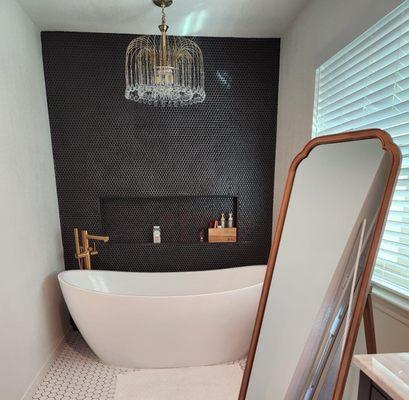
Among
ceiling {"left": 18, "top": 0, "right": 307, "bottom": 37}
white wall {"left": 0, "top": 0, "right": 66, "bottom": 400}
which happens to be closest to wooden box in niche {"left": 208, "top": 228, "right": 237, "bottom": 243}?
white wall {"left": 0, "top": 0, "right": 66, "bottom": 400}

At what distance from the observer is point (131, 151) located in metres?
2.47

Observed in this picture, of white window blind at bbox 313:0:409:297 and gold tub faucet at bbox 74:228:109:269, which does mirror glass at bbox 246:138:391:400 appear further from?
gold tub faucet at bbox 74:228:109:269

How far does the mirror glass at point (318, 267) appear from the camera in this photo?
3.43 ft

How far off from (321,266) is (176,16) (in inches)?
77.4

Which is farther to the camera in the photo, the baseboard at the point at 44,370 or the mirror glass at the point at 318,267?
the baseboard at the point at 44,370

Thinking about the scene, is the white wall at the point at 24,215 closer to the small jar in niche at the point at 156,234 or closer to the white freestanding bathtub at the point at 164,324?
→ the white freestanding bathtub at the point at 164,324

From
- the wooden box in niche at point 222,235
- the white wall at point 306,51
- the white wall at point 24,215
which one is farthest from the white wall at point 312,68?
the white wall at point 24,215

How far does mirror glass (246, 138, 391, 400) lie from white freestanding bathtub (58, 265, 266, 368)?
472mm

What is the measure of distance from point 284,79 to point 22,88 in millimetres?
2015

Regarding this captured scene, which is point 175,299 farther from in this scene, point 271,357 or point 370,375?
point 370,375

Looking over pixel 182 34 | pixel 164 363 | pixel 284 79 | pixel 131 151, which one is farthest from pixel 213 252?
pixel 182 34

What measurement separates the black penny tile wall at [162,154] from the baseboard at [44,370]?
639mm

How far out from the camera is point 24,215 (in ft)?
6.14

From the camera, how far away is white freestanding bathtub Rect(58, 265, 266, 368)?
1.89 m
